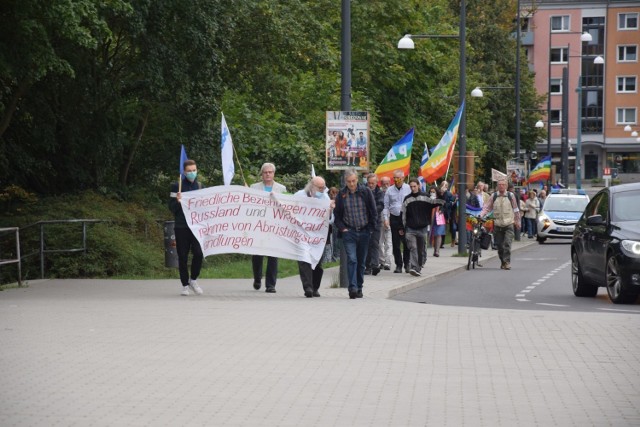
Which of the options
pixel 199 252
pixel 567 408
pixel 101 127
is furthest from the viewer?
pixel 101 127

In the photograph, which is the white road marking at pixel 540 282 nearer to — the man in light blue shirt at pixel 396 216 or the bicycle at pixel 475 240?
the bicycle at pixel 475 240

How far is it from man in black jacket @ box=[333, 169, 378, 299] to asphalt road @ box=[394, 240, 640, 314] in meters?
1.26

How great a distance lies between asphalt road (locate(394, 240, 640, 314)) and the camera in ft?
64.4

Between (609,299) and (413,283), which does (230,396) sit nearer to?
(609,299)

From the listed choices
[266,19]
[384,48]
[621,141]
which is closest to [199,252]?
[266,19]

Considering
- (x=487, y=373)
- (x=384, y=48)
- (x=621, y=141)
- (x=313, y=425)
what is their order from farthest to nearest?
1. (x=621, y=141)
2. (x=384, y=48)
3. (x=487, y=373)
4. (x=313, y=425)

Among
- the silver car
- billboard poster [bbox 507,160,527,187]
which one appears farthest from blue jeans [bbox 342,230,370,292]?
billboard poster [bbox 507,160,527,187]

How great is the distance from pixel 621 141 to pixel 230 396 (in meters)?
115

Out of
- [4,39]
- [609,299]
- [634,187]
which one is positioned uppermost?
[4,39]

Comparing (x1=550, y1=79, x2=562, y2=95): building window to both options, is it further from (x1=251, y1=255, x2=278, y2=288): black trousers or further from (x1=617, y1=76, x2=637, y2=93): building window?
(x1=251, y1=255, x2=278, y2=288): black trousers

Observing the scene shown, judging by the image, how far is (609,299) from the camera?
824 inches

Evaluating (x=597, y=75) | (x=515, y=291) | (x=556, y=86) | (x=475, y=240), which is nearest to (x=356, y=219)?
(x=515, y=291)

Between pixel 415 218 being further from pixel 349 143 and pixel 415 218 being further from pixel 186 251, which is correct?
pixel 186 251

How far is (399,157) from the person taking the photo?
29.5 meters
